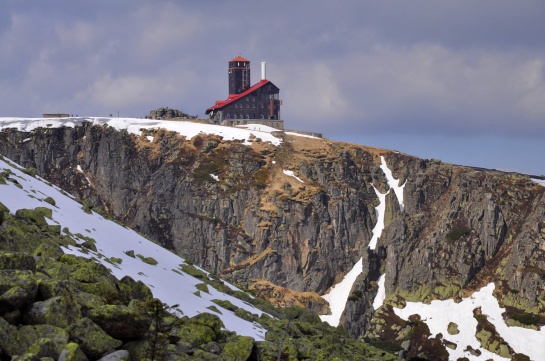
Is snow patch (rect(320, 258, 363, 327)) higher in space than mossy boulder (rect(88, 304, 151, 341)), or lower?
lower

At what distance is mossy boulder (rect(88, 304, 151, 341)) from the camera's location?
25094 millimetres

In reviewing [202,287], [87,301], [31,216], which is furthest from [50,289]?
[202,287]

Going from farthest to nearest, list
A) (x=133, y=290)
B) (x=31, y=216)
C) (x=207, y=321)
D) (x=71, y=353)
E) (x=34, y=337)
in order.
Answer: (x=31, y=216), (x=133, y=290), (x=207, y=321), (x=34, y=337), (x=71, y=353)

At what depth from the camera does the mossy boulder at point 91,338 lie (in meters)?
23.7

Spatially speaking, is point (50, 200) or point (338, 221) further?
point (338, 221)

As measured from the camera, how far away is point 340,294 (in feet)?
585

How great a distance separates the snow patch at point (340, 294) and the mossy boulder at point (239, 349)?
139833 mm

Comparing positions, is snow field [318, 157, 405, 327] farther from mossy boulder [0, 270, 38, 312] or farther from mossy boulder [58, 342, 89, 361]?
mossy boulder [58, 342, 89, 361]

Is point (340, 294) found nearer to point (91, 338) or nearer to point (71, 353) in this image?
point (91, 338)

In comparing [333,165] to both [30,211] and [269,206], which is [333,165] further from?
[30,211]

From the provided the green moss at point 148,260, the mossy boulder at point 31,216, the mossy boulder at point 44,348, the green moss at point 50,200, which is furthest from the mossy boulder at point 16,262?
the green moss at point 50,200

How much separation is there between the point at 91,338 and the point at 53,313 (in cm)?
162

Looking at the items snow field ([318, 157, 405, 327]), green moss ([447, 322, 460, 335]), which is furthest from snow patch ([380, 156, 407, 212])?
green moss ([447, 322, 460, 335])

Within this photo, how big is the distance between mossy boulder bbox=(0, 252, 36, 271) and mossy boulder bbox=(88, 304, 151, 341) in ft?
12.0
